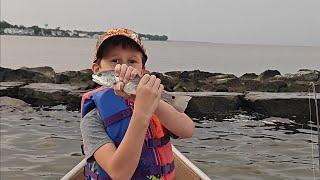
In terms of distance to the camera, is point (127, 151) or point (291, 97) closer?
A: point (127, 151)

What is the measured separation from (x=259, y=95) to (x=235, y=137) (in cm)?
530

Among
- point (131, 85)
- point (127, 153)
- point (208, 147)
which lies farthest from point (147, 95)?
point (208, 147)

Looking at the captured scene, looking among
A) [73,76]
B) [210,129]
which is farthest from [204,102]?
[73,76]

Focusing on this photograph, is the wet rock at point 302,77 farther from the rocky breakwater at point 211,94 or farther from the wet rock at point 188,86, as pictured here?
the wet rock at point 188,86

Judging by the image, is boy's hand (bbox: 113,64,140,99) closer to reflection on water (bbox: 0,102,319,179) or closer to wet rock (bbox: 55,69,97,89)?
reflection on water (bbox: 0,102,319,179)

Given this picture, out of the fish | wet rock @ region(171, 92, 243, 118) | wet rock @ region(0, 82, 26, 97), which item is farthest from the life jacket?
wet rock @ region(0, 82, 26, 97)

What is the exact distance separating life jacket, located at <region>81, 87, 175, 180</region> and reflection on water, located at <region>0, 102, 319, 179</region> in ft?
22.2

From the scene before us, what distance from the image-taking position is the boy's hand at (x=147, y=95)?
2.49m

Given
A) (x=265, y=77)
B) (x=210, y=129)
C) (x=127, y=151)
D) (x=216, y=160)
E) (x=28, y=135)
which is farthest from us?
(x=265, y=77)

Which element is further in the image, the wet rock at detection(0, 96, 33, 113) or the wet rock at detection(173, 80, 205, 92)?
the wet rock at detection(173, 80, 205, 92)

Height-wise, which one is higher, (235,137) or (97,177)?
(97,177)

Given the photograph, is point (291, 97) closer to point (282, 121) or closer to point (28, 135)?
point (282, 121)

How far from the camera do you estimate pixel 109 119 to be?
3062 mm

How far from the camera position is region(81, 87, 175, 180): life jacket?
3.05m
